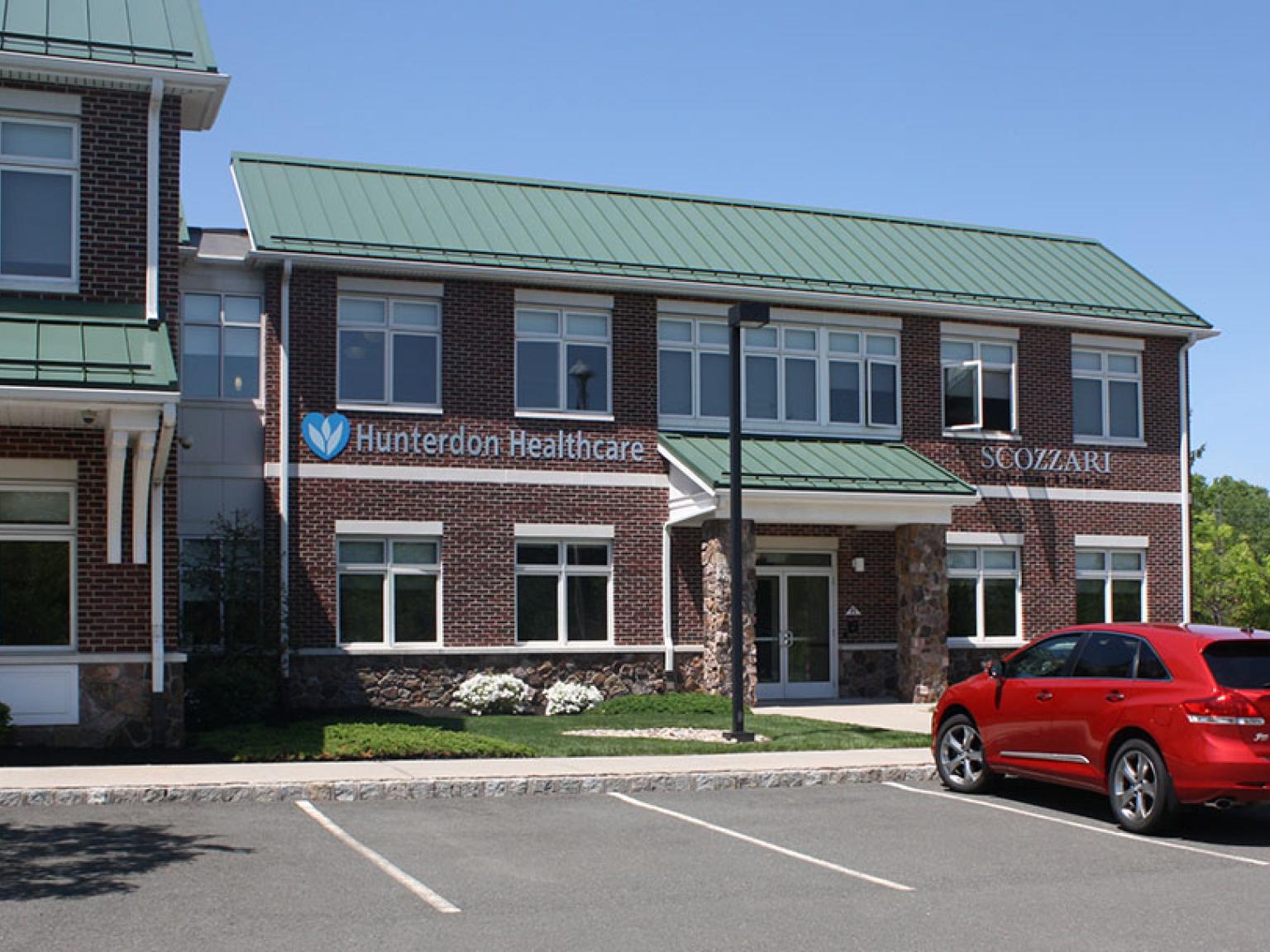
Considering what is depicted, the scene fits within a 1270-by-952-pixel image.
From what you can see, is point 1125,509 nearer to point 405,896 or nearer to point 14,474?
point 14,474

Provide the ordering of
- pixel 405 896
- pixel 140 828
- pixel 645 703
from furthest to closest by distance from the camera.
→ pixel 645 703 < pixel 140 828 < pixel 405 896

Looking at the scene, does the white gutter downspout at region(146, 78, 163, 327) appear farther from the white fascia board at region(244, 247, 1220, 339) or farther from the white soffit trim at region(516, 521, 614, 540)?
the white soffit trim at region(516, 521, 614, 540)

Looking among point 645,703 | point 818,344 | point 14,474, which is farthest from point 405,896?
point 818,344

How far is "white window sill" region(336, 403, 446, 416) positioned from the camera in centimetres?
2145

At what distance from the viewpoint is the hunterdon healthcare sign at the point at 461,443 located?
21234 millimetres

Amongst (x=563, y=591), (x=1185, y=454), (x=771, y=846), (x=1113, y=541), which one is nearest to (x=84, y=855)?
(x=771, y=846)

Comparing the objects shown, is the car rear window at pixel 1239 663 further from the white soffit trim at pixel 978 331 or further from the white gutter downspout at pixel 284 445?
the white soffit trim at pixel 978 331

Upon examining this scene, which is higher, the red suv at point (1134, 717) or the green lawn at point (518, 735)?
the red suv at point (1134, 717)

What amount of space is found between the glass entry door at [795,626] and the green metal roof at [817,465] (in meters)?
1.82

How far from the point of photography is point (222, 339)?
21094mm

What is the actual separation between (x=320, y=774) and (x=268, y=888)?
425 cm

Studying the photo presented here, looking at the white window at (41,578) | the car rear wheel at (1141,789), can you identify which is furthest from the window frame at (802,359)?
the car rear wheel at (1141,789)

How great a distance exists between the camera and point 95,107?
1650cm

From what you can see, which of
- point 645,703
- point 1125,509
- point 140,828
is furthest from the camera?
point 1125,509
